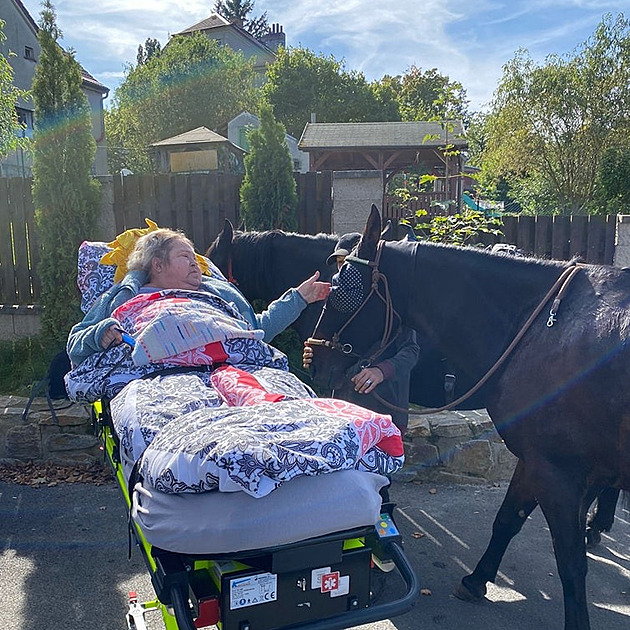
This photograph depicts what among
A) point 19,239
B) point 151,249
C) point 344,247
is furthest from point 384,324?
point 19,239

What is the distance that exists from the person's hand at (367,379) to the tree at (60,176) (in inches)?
153

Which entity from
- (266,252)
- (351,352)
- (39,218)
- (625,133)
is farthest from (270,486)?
(625,133)

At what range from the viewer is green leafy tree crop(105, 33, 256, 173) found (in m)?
42.3

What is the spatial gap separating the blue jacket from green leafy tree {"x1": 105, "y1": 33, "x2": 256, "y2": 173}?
131ft

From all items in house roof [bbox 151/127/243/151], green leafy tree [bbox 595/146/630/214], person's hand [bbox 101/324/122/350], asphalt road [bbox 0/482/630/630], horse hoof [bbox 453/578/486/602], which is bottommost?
asphalt road [bbox 0/482/630/630]

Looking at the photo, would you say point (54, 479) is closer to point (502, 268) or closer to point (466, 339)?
point (466, 339)

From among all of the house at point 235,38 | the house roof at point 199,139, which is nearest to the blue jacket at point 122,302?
the house roof at point 199,139

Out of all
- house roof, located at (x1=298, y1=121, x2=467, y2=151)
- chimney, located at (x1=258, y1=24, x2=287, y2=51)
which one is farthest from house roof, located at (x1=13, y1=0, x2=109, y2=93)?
chimney, located at (x1=258, y1=24, x2=287, y2=51)

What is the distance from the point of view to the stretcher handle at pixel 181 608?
1490 mm

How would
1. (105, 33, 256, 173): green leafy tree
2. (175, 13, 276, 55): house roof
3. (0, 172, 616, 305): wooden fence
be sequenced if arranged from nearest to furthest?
1. (0, 172, 616, 305): wooden fence
2. (105, 33, 256, 173): green leafy tree
3. (175, 13, 276, 55): house roof

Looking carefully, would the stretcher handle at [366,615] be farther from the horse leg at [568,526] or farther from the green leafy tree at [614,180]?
the green leafy tree at [614,180]

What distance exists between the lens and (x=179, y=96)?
42688 millimetres

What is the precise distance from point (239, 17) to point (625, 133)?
63595 millimetres

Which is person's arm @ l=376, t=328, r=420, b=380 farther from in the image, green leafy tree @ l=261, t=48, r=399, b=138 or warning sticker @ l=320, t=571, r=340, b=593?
green leafy tree @ l=261, t=48, r=399, b=138
